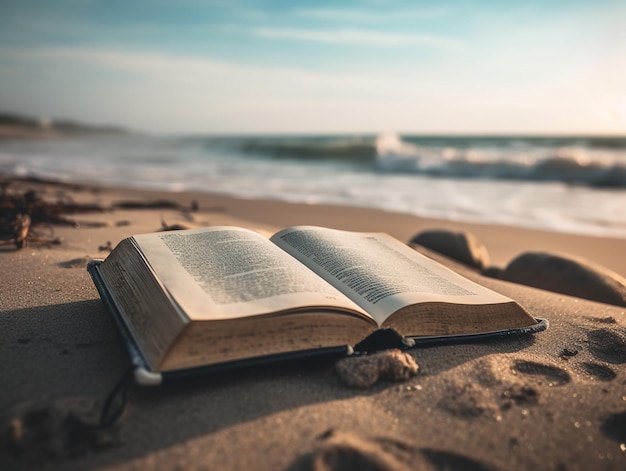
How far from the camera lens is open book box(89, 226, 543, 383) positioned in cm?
131

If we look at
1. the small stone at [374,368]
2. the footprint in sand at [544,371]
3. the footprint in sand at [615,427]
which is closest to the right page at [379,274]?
the small stone at [374,368]

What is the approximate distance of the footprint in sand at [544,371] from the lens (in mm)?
1556

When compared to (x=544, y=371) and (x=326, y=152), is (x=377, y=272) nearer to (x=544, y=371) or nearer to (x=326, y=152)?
(x=544, y=371)

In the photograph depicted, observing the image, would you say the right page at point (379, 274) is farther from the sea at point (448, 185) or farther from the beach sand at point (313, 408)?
the sea at point (448, 185)

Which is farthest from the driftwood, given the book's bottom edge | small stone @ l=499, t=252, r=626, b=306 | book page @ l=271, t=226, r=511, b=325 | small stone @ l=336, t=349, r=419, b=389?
small stone @ l=499, t=252, r=626, b=306

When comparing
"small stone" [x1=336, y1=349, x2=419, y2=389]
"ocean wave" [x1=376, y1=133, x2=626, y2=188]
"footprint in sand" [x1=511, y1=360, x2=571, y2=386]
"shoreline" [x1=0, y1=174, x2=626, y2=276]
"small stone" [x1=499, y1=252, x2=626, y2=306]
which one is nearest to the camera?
"small stone" [x1=336, y1=349, x2=419, y2=389]

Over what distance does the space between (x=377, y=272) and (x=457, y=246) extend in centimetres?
239

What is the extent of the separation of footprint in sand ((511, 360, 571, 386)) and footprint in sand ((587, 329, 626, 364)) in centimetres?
26

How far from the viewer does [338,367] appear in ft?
4.92

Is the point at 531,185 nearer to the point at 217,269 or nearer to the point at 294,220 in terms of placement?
the point at 294,220

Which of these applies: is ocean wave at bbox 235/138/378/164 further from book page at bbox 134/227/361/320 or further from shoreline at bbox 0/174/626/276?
book page at bbox 134/227/361/320

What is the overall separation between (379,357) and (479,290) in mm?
581

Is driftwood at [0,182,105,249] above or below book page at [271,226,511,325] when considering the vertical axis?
below

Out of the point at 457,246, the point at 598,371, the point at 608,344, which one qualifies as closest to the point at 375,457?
the point at 598,371
